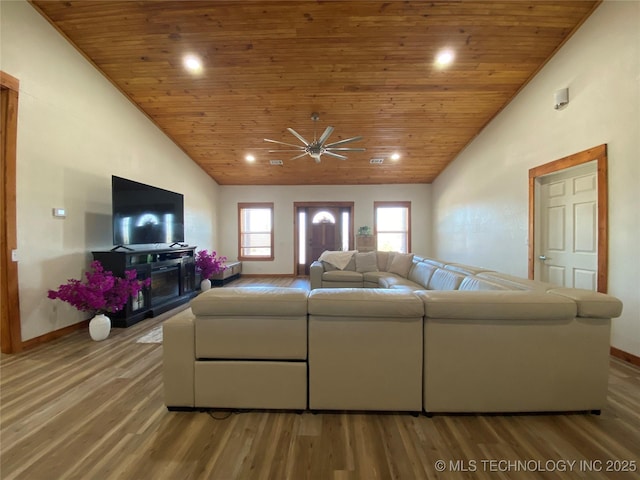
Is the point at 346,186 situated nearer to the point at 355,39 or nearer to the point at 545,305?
the point at 355,39

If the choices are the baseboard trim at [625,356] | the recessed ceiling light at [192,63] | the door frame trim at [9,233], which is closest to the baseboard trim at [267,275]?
the door frame trim at [9,233]

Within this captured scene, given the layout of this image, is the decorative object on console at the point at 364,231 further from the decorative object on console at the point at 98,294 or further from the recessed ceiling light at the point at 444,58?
the decorative object on console at the point at 98,294

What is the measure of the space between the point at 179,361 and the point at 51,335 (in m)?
2.36

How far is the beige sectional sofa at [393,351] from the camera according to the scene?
150 centimetres

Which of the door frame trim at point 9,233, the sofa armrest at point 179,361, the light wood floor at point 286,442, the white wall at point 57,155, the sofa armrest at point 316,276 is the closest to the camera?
the light wood floor at point 286,442

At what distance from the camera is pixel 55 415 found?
5.23 ft

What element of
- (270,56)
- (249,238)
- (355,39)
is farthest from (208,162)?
(355,39)

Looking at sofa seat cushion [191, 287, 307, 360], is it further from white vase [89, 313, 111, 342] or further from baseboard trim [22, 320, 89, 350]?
baseboard trim [22, 320, 89, 350]

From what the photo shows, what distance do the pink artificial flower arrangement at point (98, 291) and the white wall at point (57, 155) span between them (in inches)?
12.1

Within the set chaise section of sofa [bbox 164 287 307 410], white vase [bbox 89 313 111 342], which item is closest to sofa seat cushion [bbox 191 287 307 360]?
chaise section of sofa [bbox 164 287 307 410]

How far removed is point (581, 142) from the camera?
2.79m

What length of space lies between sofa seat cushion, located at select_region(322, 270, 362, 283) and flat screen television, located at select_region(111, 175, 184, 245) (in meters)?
2.68

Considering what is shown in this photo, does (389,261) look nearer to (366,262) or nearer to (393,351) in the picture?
(366,262)

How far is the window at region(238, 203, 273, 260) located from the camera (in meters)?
7.04
